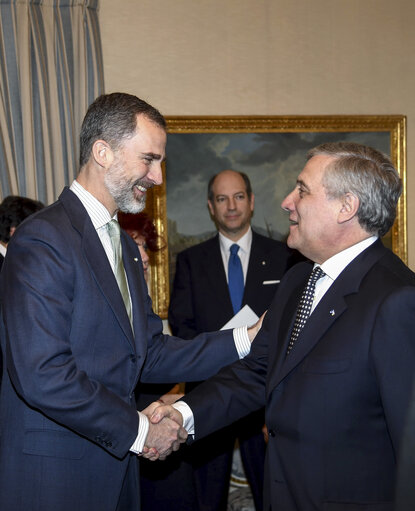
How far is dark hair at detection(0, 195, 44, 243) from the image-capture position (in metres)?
4.19

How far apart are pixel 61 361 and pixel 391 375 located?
1.12 meters

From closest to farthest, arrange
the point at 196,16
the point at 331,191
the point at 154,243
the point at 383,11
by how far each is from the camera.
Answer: the point at 331,191, the point at 154,243, the point at 196,16, the point at 383,11

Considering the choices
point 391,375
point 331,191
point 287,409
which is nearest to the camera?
point 391,375

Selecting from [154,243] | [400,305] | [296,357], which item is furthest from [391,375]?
[154,243]

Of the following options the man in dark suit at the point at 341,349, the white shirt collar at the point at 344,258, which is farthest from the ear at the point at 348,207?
the white shirt collar at the point at 344,258

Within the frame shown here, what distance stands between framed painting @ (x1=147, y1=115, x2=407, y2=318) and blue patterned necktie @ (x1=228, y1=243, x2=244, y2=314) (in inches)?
27.2

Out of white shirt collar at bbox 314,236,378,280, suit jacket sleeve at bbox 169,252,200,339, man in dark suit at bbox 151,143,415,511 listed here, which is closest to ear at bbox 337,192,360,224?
man in dark suit at bbox 151,143,415,511

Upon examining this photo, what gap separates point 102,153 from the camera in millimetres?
2537

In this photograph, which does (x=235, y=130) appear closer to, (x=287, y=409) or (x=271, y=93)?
(x=271, y=93)

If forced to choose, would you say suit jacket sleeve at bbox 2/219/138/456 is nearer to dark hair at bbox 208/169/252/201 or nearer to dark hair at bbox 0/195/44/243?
dark hair at bbox 0/195/44/243

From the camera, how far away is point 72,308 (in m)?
2.31

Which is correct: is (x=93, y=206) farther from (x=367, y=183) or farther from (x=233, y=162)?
(x=233, y=162)

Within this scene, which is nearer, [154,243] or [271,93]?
[154,243]

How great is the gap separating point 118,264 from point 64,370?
0.56 metres
